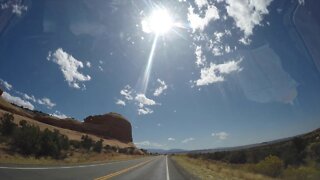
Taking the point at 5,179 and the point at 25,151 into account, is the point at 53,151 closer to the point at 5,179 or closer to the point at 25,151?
the point at 25,151

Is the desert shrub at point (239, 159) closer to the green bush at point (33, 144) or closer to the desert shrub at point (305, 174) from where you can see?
the desert shrub at point (305, 174)

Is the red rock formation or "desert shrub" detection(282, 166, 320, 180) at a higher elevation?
the red rock formation

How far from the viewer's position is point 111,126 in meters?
144

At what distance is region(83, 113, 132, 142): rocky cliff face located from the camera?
5295 inches

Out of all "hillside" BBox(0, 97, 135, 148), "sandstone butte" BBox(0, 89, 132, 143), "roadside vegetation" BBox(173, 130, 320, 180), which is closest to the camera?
"roadside vegetation" BBox(173, 130, 320, 180)

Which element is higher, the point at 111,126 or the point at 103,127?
the point at 111,126

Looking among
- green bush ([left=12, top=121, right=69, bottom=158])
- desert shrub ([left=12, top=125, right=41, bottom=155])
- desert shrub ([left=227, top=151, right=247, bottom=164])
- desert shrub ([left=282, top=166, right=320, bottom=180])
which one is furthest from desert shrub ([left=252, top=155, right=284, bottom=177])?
desert shrub ([left=227, top=151, right=247, bottom=164])

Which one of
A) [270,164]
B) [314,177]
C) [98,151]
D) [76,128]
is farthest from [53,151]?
[76,128]

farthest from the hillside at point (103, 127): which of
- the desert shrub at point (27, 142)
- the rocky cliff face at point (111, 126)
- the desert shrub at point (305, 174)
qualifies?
the desert shrub at point (305, 174)

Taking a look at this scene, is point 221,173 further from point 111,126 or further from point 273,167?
point 111,126

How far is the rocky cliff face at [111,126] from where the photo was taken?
441 ft

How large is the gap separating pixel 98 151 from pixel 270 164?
40.0 m

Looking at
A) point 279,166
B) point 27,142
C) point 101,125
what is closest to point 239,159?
point 279,166

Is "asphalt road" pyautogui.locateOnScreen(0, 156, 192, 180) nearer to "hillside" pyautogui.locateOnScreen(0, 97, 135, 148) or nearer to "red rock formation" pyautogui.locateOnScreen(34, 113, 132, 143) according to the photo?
"hillside" pyautogui.locateOnScreen(0, 97, 135, 148)
